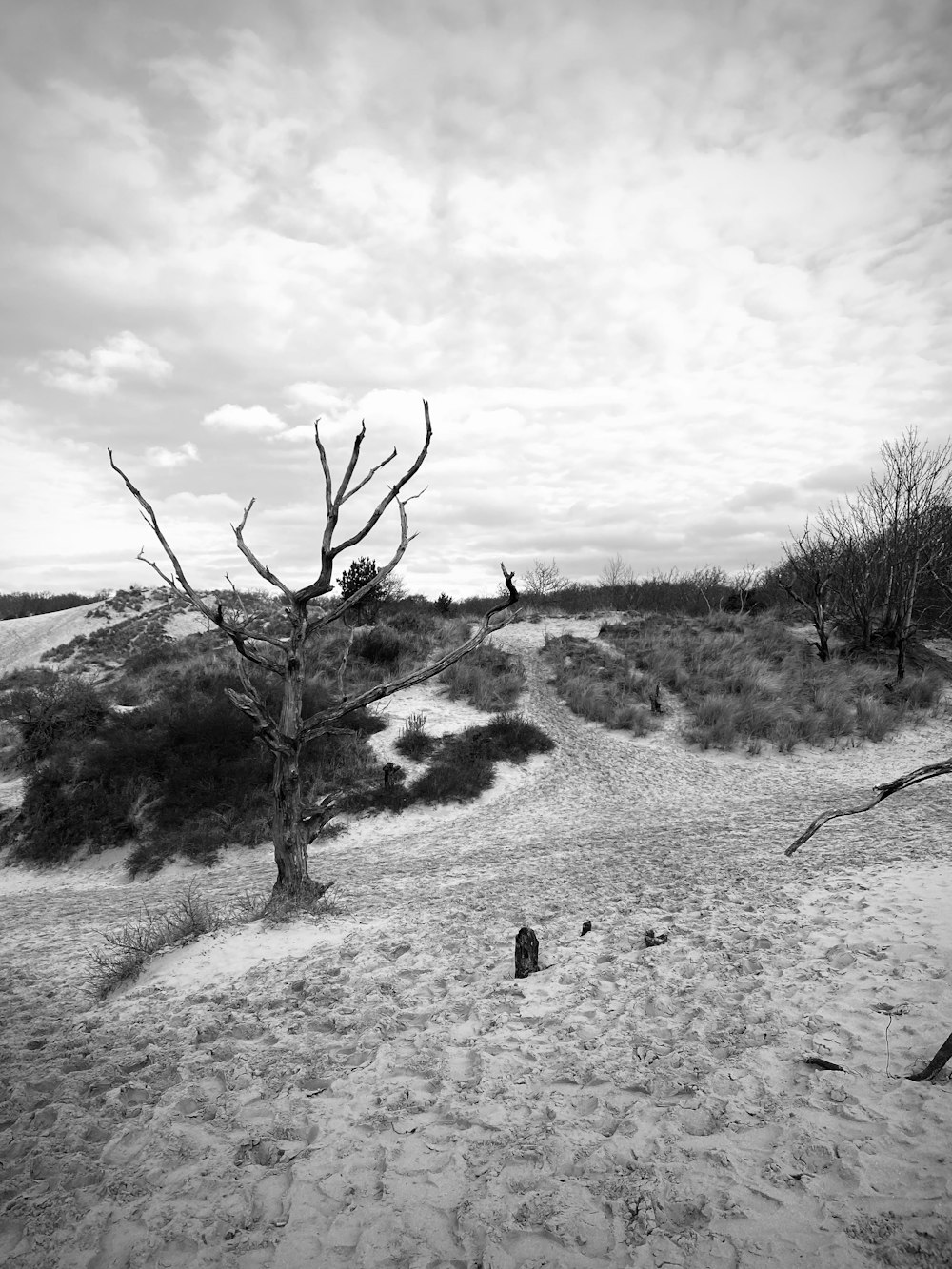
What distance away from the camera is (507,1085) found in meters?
3.85

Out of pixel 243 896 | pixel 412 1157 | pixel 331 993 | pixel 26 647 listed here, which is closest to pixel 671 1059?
pixel 412 1157

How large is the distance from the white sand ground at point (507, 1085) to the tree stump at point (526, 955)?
0.15 meters

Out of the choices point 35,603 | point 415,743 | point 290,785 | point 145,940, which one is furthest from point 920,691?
point 35,603

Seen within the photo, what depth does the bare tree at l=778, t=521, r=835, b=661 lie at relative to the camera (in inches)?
848

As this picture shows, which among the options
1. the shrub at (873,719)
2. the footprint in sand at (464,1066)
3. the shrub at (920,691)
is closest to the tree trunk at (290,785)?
the footprint in sand at (464,1066)

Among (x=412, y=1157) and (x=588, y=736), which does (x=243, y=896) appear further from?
(x=588, y=736)

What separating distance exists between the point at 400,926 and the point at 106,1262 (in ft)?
14.1

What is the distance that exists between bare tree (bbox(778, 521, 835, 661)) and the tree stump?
19.7 metres

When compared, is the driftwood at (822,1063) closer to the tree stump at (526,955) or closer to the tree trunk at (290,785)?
the tree stump at (526,955)

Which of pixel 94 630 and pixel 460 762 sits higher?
pixel 94 630

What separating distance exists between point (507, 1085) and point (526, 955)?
1.67 meters

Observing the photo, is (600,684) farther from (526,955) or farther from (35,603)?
(35,603)

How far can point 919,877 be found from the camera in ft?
22.5

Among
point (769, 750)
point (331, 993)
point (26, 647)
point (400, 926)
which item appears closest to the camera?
point (331, 993)
